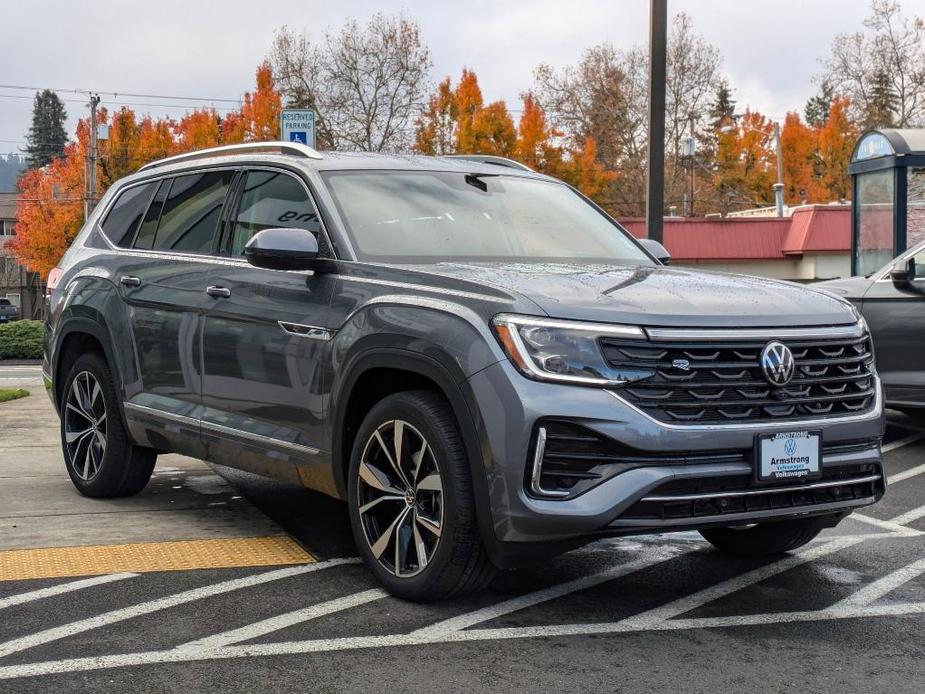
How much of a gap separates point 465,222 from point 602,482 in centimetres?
191

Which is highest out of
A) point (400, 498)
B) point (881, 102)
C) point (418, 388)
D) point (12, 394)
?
point (881, 102)

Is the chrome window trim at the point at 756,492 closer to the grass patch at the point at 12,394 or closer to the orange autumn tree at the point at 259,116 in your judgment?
the grass patch at the point at 12,394

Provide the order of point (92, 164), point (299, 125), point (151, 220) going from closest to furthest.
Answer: point (151, 220) → point (299, 125) → point (92, 164)

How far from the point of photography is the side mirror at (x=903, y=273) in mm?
9500

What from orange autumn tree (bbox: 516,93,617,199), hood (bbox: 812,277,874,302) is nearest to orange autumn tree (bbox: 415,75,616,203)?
orange autumn tree (bbox: 516,93,617,199)

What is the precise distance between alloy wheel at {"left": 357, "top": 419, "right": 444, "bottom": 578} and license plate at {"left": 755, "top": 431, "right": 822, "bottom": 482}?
1156 mm

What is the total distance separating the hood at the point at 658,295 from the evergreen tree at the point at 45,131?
133m

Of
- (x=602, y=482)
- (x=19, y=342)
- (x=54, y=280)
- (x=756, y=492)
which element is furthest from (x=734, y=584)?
(x=19, y=342)

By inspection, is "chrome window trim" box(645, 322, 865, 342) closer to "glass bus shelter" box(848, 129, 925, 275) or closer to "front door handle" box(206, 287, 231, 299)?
"front door handle" box(206, 287, 231, 299)

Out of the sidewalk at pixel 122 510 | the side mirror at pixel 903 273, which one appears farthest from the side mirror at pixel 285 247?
the side mirror at pixel 903 273

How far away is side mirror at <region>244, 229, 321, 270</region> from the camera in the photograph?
17.4ft

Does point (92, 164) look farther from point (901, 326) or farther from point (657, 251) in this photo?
point (657, 251)

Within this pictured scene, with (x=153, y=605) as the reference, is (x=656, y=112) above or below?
above

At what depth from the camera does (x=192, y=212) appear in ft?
22.0
